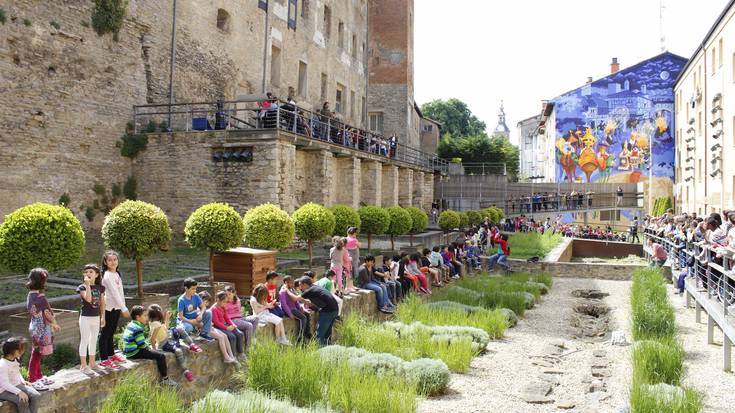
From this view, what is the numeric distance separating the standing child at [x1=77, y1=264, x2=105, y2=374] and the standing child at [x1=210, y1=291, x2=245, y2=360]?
6.16 feet

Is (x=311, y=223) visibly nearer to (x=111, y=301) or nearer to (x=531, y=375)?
(x=531, y=375)

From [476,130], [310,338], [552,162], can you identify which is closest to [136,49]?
[310,338]

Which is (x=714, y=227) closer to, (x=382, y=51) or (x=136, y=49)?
(x=136, y=49)

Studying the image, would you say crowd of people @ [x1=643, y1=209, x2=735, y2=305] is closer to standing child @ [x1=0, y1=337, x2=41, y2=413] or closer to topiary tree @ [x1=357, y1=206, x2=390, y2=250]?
topiary tree @ [x1=357, y1=206, x2=390, y2=250]

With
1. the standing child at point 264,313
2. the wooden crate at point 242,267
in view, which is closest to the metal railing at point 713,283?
the standing child at point 264,313

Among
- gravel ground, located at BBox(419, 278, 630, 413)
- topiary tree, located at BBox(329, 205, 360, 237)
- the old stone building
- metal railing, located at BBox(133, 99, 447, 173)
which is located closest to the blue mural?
the old stone building

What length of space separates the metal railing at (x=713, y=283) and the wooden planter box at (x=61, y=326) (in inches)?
326

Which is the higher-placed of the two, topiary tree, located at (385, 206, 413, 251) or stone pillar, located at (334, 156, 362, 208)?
stone pillar, located at (334, 156, 362, 208)

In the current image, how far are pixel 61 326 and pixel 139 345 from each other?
49.1 inches

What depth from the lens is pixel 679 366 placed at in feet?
27.7

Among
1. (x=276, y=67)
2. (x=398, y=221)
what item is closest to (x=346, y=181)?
(x=398, y=221)

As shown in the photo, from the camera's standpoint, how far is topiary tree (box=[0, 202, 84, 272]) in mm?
8492

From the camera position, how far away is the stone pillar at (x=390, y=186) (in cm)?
3039

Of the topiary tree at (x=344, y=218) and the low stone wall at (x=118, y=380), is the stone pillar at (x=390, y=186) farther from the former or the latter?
the low stone wall at (x=118, y=380)
